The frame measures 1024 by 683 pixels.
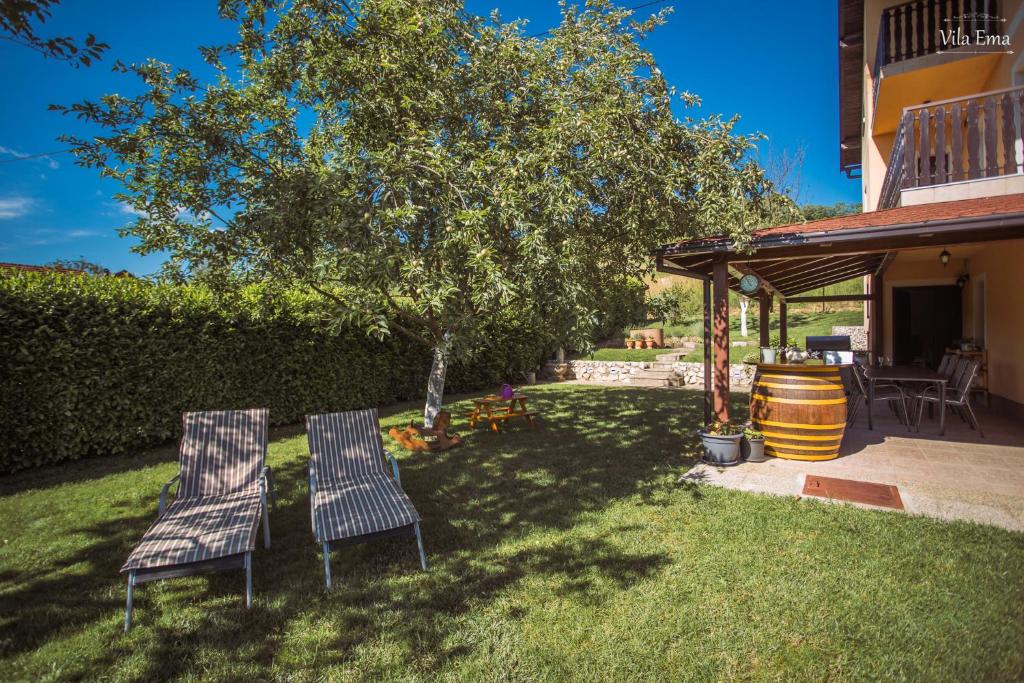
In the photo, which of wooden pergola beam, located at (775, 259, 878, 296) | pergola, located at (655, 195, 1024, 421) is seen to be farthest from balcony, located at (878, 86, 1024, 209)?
wooden pergola beam, located at (775, 259, 878, 296)

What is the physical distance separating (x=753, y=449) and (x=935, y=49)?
9.58 m

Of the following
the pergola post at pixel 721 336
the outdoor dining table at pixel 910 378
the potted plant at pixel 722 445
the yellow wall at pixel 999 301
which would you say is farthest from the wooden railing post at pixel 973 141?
the potted plant at pixel 722 445

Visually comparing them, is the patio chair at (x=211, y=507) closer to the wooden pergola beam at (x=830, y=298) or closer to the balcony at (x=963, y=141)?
the balcony at (x=963, y=141)

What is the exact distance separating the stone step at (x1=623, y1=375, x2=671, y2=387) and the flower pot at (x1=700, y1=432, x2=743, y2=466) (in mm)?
8997

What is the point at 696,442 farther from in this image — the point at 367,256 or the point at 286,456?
the point at 286,456

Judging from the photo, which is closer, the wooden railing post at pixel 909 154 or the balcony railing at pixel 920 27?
the wooden railing post at pixel 909 154

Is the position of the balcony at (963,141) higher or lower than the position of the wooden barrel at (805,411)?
higher

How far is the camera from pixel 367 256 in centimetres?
448

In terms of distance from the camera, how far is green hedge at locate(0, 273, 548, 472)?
21.5ft

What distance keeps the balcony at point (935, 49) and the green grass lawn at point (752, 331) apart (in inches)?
337

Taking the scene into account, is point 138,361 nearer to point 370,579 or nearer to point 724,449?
point 370,579

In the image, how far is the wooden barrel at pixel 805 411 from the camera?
6.34 meters

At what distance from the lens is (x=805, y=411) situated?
6.39 meters

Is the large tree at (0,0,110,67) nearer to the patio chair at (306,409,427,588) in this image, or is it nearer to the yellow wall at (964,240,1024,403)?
the patio chair at (306,409,427,588)
